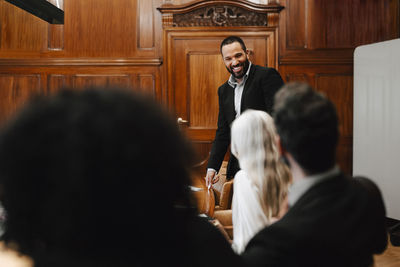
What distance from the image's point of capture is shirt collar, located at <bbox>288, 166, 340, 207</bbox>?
0.98m

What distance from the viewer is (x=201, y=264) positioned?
0.64 m

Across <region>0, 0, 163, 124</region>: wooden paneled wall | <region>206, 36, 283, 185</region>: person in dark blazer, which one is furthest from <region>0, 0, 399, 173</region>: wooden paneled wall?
<region>206, 36, 283, 185</region>: person in dark blazer

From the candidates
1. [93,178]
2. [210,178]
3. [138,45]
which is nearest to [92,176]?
[93,178]

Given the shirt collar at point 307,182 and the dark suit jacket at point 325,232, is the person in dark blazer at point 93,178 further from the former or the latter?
the shirt collar at point 307,182

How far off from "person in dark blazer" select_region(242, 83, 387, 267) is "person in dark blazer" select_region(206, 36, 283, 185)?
1621 millimetres

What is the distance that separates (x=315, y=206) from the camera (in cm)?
93

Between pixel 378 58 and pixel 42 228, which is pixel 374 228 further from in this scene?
pixel 378 58

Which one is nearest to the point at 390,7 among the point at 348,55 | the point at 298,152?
the point at 348,55

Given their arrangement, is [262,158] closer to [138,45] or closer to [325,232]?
[325,232]

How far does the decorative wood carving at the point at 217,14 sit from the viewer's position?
475 cm

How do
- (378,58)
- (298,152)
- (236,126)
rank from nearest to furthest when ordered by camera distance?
(298,152) < (236,126) < (378,58)

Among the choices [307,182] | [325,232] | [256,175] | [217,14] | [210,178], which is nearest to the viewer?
[325,232]

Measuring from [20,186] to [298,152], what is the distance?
0.67 meters

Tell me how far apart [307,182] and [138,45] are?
→ 4162mm
